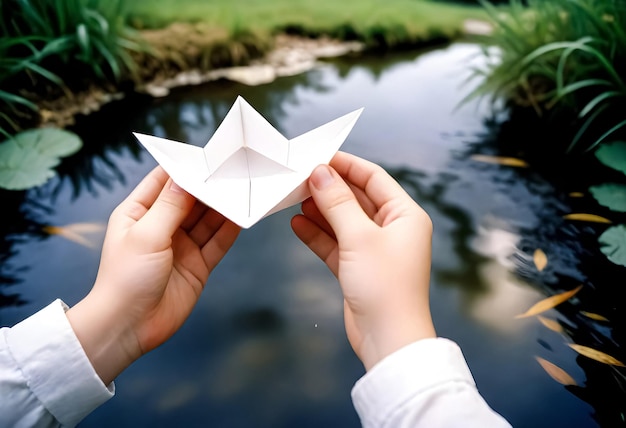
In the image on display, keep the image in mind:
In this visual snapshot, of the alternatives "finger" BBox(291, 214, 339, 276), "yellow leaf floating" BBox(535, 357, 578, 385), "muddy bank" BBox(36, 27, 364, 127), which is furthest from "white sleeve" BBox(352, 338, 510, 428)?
"muddy bank" BBox(36, 27, 364, 127)

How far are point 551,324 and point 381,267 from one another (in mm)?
549

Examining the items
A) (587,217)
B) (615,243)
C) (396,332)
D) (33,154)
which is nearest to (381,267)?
(396,332)

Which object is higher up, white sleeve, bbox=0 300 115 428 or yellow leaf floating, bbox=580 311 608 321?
white sleeve, bbox=0 300 115 428

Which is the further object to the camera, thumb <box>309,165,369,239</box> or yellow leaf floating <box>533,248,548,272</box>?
yellow leaf floating <box>533,248,548,272</box>

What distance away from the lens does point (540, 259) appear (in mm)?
1181

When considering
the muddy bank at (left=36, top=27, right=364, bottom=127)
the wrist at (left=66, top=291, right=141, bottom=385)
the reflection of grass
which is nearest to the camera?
the wrist at (left=66, top=291, right=141, bottom=385)

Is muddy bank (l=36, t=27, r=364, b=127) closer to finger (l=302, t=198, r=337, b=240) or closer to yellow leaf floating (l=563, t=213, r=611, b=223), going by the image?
finger (l=302, t=198, r=337, b=240)

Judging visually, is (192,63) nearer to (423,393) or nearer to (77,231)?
(77,231)

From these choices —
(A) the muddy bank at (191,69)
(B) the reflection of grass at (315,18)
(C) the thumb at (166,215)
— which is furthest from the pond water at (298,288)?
(B) the reflection of grass at (315,18)

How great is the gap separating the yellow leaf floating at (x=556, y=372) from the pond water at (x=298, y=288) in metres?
0.01

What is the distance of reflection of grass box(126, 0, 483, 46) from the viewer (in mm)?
2373

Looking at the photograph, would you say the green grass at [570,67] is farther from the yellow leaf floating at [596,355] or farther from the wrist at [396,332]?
the wrist at [396,332]

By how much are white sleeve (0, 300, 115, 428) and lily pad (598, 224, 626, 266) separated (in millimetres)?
1125

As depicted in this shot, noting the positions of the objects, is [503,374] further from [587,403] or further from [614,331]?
[614,331]
